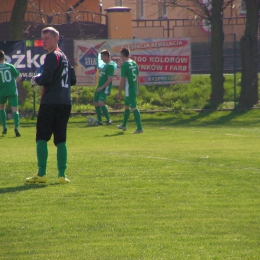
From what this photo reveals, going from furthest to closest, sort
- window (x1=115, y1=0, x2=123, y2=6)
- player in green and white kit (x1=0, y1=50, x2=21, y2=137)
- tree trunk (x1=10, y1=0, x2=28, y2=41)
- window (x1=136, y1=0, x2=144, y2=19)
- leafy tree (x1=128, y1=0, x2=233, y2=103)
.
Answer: window (x1=136, y1=0, x2=144, y2=19), window (x1=115, y1=0, x2=123, y2=6), leafy tree (x1=128, y1=0, x2=233, y2=103), tree trunk (x1=10, y1=0, x2=28, y2=41), player in green and white kit (x1=0, y1=50, x2=21, y2=137)

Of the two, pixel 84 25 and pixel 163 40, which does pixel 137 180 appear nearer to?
pixel 163 40

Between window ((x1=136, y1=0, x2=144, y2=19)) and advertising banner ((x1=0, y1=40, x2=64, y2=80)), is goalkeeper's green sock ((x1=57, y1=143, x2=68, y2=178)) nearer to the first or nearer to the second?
advertising banner ((x1=0, y1=40, x2=64, y2=80))

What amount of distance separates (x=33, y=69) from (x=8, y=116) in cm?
169

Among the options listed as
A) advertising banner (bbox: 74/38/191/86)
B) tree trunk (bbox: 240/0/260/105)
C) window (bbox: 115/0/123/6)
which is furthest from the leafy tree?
→ window (bbox: 115/0/123/6)

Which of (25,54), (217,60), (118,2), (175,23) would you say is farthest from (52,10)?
(25,54)

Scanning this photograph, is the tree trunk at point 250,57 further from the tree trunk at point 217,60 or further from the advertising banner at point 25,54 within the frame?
the advertising banner at point 25,54

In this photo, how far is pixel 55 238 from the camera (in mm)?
6008

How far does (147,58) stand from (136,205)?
16.8 metres

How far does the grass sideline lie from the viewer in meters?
5.71

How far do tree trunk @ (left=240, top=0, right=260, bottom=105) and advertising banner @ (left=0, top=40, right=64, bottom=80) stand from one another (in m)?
6.46

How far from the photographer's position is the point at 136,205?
23.9ft

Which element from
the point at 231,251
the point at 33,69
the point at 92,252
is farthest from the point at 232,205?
the point at 33,69

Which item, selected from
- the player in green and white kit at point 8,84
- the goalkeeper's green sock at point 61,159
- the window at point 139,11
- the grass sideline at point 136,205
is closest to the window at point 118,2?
the window at point 139,11

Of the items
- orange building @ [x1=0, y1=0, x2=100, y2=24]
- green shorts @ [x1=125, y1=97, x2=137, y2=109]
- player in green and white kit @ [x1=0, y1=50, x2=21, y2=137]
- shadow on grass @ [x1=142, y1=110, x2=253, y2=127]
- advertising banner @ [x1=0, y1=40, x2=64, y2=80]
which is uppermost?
orange building @ [x1=0, y1=0, x2=100, y2=24]
